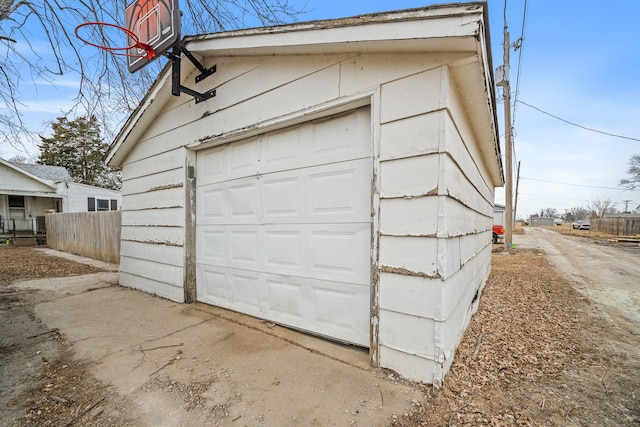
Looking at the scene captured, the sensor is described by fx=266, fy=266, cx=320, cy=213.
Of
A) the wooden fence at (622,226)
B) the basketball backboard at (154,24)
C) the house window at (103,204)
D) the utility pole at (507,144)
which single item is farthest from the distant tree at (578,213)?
the house window at (103,204)

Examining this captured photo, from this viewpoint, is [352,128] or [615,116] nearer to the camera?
[352,128]

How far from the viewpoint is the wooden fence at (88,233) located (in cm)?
832

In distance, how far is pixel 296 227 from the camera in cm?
273

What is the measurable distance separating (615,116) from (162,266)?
21428 millimetres

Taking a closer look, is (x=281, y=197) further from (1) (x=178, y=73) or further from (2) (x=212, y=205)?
(1) (x=178, y=73)

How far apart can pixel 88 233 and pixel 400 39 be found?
39.0 ft

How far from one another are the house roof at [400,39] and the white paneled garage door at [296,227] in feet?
1.84

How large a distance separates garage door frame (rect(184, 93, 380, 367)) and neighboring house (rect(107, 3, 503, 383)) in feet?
0.05

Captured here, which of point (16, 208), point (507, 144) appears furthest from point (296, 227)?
point (16, 208)

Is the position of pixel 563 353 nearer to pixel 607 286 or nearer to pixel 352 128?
pixel 352 128

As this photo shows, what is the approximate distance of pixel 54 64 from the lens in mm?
3479

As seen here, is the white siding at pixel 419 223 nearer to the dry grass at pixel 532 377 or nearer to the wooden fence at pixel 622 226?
the dry grass at pixel 532 377

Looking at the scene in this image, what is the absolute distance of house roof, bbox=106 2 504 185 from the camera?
1631mm

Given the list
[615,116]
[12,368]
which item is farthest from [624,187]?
[12,368]
